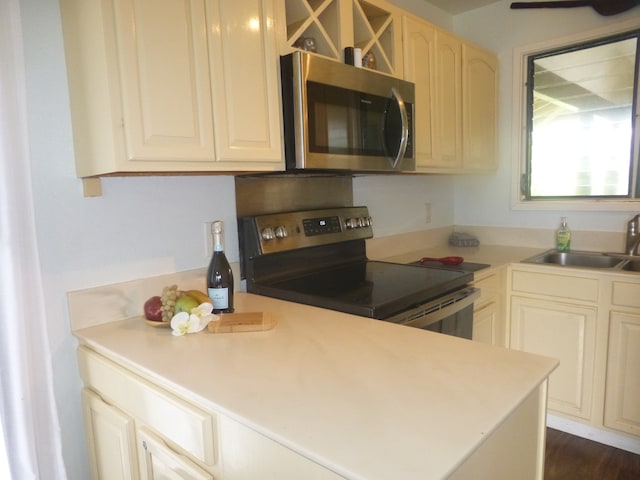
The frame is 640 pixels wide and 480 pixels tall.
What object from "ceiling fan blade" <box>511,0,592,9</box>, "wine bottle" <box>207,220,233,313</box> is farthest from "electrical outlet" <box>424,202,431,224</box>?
"wine bottle" <box>207,220,233,313</box>

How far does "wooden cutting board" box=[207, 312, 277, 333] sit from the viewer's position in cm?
127

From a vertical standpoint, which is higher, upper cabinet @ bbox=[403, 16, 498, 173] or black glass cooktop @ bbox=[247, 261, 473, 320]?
upper cabinet @ bbox=[403, 16, 498, 173]

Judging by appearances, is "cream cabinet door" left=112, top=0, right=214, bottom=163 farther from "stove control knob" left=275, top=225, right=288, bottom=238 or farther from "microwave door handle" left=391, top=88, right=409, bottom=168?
"microwave door handle" left=391, top=88, right=409, bottom=168

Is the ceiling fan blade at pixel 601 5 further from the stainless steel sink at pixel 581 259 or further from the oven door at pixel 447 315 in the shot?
the oven door at pixel 447 315

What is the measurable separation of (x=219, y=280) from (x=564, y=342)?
184 cm

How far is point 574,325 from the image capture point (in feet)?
7.32

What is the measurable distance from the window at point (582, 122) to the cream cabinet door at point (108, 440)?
2669 mm

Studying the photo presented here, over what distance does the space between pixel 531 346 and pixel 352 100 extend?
5.47 feet

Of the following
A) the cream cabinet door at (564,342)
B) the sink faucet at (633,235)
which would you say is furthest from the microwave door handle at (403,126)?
the sink faucet at (633,235)

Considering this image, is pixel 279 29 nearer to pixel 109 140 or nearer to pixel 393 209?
pixel 109 140

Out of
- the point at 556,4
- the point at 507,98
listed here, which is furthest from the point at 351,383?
the point at 556,4

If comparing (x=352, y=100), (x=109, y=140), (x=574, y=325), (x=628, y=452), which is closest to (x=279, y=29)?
(x=352, y=100)

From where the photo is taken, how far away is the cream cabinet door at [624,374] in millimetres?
2045

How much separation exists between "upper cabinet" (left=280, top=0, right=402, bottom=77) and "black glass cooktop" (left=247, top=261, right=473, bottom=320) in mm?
880
